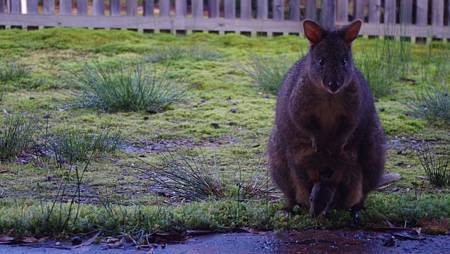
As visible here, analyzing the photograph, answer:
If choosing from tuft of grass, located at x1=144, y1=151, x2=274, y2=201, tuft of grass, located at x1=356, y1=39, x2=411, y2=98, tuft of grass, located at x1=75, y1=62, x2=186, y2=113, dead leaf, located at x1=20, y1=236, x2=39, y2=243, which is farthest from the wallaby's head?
tuft of grass, located at x1=356, y1=39, x2=411, y2=98

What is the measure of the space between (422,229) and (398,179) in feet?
4.05

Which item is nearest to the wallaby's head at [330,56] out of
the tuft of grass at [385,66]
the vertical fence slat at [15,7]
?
the tuft of grass at [385,66]

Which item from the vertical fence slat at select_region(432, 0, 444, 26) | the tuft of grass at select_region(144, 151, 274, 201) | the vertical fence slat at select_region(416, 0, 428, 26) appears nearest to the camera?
the tuft of grass at select_region(144, 151, 274, 201)

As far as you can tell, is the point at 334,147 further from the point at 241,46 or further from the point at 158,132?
the point at 241,46

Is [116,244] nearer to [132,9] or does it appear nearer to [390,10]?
[132,9]

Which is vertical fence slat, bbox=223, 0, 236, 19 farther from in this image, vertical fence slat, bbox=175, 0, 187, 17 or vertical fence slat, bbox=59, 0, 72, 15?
vertical fence slat, bbox=59, 0, 72, 15

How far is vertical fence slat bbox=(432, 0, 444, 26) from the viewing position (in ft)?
41.1

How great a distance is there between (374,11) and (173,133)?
642 cm

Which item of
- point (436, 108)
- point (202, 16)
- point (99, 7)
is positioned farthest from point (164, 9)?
point (436, 108)

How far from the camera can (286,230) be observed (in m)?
4.23

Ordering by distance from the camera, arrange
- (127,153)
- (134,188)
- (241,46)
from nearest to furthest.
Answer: (134,188) → (127,153) → (241,46)

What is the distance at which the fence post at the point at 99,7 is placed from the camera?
1286 cm

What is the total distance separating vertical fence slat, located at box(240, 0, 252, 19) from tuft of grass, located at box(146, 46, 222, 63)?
5.52 ft

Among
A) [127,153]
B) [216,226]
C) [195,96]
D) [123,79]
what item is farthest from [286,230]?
[195,96]
